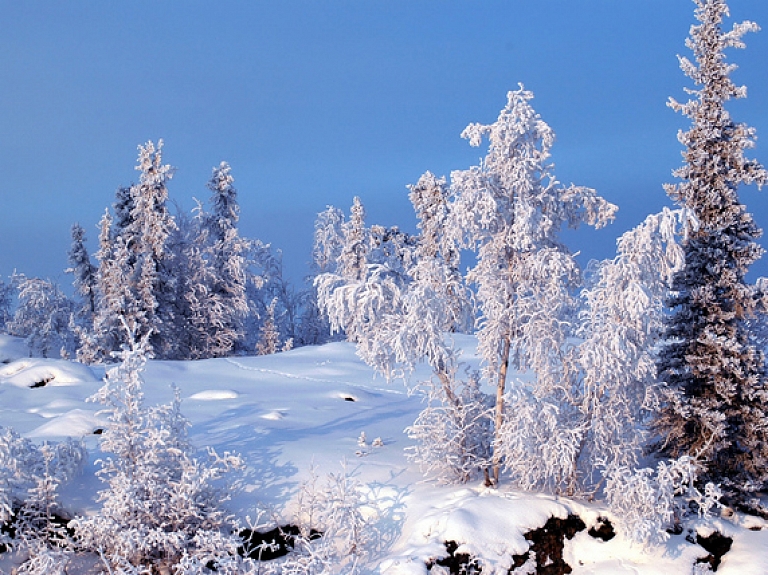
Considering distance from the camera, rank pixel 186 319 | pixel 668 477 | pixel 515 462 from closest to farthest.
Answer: pixel 668 477, pixel 515 462, pixel 186 319

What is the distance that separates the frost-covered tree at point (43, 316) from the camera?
1473 inches

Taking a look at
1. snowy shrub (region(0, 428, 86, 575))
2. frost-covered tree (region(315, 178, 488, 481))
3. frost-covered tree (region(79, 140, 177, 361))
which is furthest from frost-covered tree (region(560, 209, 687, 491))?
frost-covered tree (region(79, 140, 177, 361))

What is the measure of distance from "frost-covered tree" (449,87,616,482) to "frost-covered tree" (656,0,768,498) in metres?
2.79

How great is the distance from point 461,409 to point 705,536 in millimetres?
5337

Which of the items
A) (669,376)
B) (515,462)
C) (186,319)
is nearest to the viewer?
(515,462)

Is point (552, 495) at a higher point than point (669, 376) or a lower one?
lower

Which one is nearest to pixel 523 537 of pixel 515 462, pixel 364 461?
pixel 515 462

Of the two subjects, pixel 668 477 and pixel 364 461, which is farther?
pixel 364 461

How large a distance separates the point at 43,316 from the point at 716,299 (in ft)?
121

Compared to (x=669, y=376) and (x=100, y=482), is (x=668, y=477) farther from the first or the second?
(x=100, y=482)

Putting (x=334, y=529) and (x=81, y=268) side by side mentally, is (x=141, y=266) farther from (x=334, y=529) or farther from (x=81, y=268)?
(x=334, y=529)

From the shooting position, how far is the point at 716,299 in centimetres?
1406

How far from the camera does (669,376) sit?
14.5 meters

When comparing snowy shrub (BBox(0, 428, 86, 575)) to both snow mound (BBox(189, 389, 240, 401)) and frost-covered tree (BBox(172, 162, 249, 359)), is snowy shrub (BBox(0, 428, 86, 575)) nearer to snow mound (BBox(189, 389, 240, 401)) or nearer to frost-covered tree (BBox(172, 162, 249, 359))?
snow mound (BBox(189, 389, 240, 401))
